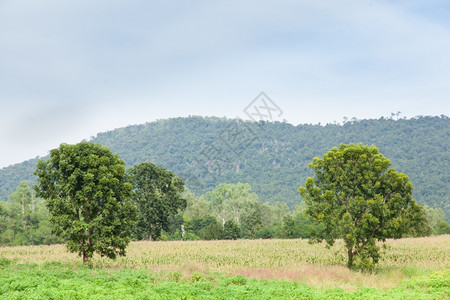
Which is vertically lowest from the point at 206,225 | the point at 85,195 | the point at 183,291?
the point at 206,225

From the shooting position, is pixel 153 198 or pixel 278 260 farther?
pixel 153 198

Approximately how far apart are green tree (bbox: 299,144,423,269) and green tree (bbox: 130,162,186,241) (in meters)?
36.4

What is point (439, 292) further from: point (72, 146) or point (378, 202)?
point (72, 146)

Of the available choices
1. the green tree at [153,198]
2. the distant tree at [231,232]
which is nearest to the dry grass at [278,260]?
the green tree at [153,198]

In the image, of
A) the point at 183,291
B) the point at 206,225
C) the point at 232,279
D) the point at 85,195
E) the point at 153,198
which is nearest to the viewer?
the point at 183,291

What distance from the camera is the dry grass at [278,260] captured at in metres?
24.4

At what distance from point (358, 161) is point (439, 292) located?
11.2 m

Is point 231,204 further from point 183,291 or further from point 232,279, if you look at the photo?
point 183,291

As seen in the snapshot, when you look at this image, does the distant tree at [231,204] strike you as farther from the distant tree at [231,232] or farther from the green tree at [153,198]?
the green tree at [153,198]

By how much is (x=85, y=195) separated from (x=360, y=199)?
1744cm

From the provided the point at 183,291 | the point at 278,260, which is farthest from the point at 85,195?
the point at 278,260

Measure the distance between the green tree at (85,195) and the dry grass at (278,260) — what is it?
3.33 metres

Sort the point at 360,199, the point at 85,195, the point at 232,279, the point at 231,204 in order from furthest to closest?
the point at 231,204 < the point at 85,195 < the point at 360,199 < the point at 232,279

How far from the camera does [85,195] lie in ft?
92.3
